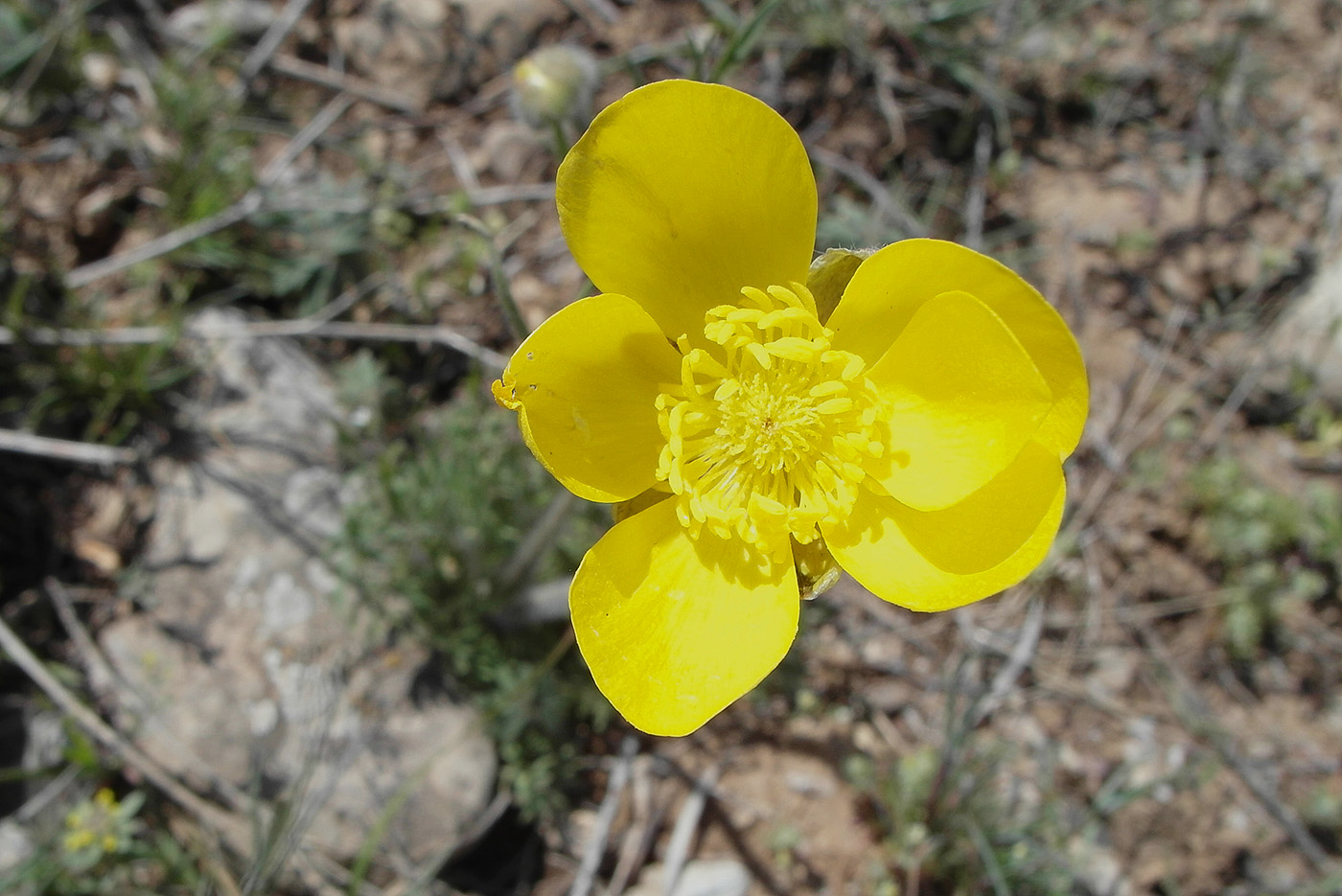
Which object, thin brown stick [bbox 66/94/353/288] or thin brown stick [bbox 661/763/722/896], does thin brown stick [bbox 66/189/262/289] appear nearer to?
thin brown stick [bbox 66/94/353/288]

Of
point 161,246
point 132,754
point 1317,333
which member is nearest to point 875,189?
point 1317,333

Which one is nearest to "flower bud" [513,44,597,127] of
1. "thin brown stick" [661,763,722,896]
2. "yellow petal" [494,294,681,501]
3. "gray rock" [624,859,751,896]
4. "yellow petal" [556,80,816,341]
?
"yellow petal" [556,80,816,341]

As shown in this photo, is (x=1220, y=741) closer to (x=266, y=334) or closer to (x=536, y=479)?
(x=536, y=479)

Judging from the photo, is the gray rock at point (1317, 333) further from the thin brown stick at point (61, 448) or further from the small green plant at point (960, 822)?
the thin brown stick at point (61, 448)

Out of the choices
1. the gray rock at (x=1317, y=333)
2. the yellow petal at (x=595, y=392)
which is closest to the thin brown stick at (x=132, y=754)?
the yellow petal at (x=595, y=392)

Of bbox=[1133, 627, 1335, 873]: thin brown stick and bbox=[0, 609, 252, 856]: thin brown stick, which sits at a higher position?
bbox=[0, 609, 252, 856]: thin brown stick

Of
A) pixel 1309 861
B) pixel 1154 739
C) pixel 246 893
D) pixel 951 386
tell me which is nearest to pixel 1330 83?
pixel 1154 739
